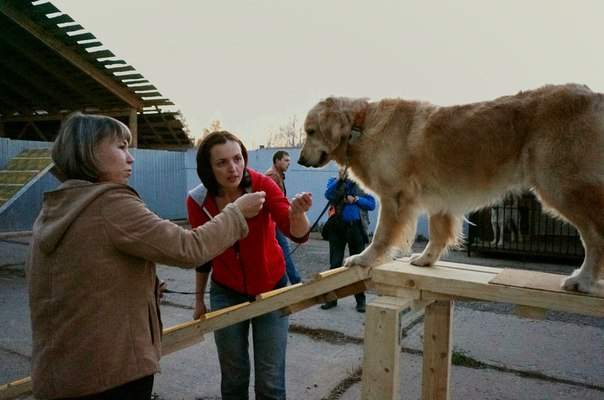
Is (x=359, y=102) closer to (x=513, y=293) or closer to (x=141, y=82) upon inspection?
(x=513, y=293)

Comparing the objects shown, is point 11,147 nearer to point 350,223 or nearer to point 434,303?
point 350,223

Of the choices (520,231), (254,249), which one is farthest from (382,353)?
(520,231)

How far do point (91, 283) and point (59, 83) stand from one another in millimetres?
15768

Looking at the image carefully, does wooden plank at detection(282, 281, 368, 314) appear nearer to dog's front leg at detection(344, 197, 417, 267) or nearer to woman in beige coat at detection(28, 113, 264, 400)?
dog's front leg at detection(344, 197, 417, 267)

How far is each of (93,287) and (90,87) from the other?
14721mm

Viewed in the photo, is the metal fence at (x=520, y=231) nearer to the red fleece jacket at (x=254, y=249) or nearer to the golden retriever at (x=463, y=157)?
the golden retriever at (x=463, y=157)

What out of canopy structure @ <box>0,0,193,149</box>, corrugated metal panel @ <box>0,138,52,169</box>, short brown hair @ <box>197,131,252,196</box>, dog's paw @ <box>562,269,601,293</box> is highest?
canopy structure @ <box>0,0,193,149</box>

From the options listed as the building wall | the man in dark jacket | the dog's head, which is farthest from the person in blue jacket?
the building wall

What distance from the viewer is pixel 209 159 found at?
2920mm

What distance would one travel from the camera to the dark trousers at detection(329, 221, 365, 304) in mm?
6477

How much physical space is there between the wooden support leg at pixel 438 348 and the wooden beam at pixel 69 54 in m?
12.4

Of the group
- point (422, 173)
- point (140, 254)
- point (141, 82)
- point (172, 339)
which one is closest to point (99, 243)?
point (140, 254)

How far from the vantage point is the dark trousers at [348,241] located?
6.48 metres

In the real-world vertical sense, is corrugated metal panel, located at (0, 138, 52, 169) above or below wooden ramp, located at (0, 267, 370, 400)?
above
